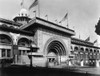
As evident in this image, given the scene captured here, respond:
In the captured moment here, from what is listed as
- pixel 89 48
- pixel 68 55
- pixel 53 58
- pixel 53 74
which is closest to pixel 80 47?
pixel 89 48

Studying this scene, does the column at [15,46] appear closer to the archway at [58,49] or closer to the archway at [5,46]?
the archway at [5,46]

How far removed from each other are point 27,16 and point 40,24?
2037 cm

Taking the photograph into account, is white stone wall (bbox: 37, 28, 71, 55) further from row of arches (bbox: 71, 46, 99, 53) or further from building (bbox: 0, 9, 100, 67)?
row of arches (bbox: 71, 46, 99, 53)

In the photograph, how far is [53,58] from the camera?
32.6 m

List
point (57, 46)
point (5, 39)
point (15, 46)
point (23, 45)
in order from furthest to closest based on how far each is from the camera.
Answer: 1. point (57, 46)
2. point (23, 45)
3. point (15, 46)
4. point (5, 39)

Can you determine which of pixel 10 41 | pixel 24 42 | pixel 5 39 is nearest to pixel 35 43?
pixel 24 42

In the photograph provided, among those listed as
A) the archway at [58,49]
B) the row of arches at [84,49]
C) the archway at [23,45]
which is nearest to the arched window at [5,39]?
the archway at [23,45]

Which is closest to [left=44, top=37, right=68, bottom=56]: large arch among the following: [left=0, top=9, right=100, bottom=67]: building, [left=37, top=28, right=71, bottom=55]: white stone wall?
[left=0, top=9, right=100, bottom=67]: building

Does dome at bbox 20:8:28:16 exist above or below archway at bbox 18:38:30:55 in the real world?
above

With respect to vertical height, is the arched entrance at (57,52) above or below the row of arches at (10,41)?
below

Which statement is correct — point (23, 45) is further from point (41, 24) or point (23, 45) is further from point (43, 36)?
point (41, 24)

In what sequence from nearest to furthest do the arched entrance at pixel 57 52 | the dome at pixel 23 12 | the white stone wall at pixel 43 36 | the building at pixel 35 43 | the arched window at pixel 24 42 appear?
1. the building at pixel 35 43
2. the arched window at pixel 24 42
3. the white stone wall at pixel 43 36
4. the arched entrance at pixel 57 52
5. the dome at pixel 23 12

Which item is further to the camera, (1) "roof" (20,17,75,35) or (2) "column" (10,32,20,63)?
(1) "roof" (20,17,75,35)

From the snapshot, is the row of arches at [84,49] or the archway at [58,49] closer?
the archway at [58,49]
